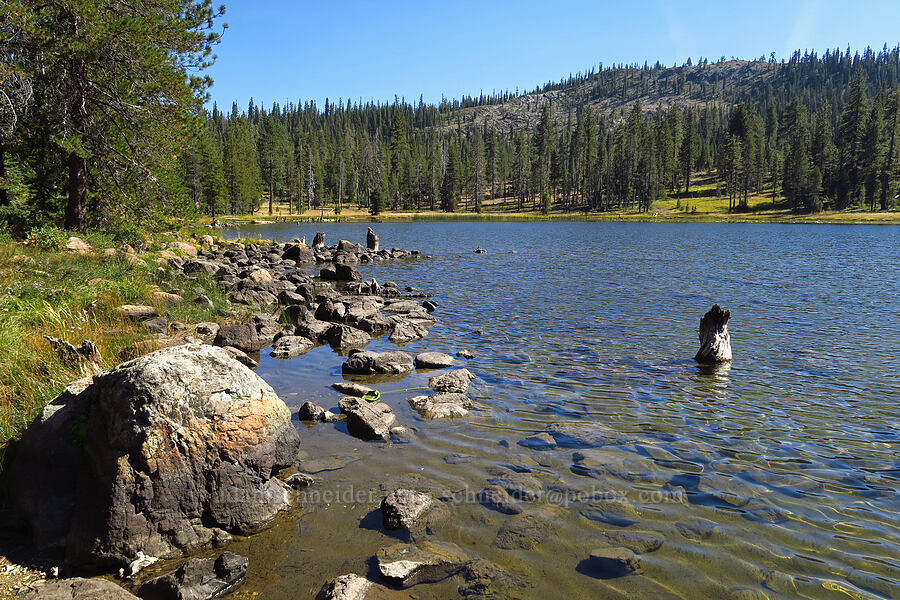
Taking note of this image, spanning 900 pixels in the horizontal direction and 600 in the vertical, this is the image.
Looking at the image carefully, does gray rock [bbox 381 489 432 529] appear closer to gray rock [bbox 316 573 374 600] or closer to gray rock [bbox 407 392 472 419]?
gray rock [bbox 316 573 374 600]

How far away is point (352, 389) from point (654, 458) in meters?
5.91

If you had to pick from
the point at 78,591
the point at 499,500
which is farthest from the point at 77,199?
the point at 499,500

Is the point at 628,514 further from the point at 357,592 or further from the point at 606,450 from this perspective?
the point at 357,592

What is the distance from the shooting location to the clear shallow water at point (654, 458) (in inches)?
204

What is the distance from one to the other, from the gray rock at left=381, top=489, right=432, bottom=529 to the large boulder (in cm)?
140

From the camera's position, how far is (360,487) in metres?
6.81

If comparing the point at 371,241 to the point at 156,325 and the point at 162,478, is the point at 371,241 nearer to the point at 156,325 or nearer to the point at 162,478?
the point at 156,325

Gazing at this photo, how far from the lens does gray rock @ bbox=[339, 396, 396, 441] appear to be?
8367mm

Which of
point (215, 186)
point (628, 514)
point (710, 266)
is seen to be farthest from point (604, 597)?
point (215, 186)

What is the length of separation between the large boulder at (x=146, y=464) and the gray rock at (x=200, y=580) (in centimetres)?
65

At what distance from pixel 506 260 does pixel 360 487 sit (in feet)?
109

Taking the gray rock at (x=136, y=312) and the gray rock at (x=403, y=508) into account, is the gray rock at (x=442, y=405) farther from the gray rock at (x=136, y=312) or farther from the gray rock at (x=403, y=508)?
the gray rock at (x=136, y=312)

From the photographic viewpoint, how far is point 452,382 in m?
10.9

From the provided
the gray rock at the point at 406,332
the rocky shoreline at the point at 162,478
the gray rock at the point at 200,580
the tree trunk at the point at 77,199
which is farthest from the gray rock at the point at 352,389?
the tree trunk at the point at 77,199
